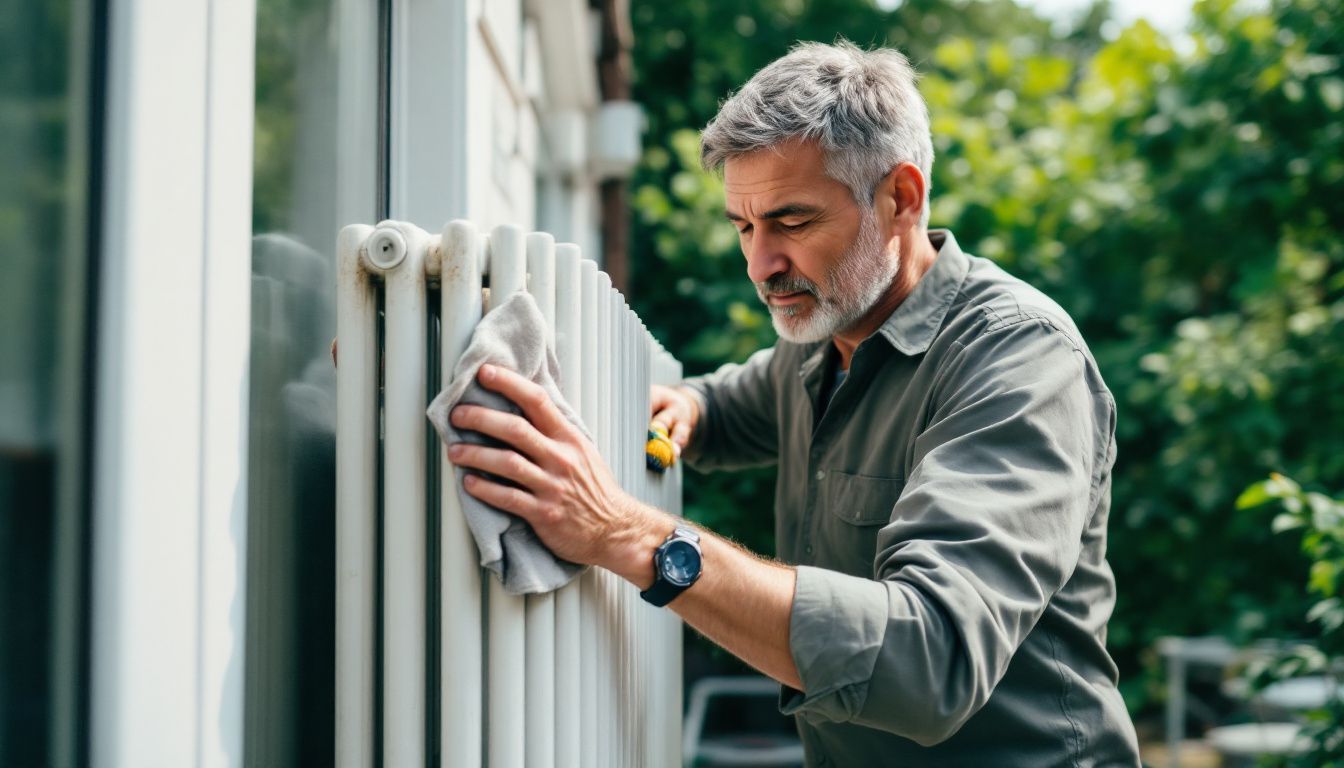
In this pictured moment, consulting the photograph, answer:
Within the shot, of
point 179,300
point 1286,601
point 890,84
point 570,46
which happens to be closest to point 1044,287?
point 1286,601

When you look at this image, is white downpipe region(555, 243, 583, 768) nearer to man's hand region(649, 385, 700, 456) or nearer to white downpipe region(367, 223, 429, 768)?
white downpipe region(367, 223, 429, 768)

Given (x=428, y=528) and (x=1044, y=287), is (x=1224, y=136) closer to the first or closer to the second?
(x=1044, y=287)

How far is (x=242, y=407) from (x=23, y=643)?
31 centimetres

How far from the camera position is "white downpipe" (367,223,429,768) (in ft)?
3.84

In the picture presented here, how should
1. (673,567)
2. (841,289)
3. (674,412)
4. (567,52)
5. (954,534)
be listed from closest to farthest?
(673,567)
(954,534)
(841,289)
(674,412)
(567,52)

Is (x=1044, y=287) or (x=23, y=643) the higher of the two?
(x=1044, y=287)

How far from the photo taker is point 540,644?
1.22 meters

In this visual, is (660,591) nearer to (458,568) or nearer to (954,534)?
(458,568)

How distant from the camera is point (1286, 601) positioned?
15.0 feet

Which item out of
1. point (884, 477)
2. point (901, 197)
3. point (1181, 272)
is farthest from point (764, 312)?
point (884, 477)

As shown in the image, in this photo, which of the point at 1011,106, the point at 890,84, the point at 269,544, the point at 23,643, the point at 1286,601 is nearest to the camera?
the point at 23,643

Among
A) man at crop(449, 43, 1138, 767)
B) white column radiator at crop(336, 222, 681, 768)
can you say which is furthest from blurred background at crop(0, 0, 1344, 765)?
man at crop(449, 43, 1138, 767)

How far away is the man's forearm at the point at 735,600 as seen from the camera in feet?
4.19

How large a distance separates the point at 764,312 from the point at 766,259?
2.54 meters
